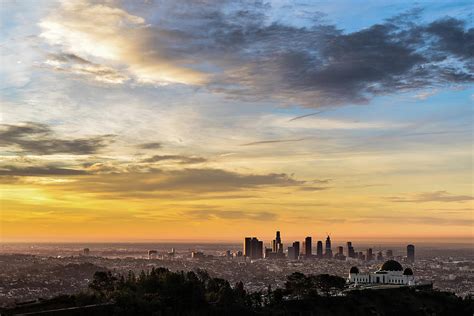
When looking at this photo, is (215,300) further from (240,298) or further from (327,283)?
(327,283)

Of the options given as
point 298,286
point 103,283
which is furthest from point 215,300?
point 298,286

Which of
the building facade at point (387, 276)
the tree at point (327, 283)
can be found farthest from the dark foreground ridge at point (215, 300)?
the building facade at point (387, 276)

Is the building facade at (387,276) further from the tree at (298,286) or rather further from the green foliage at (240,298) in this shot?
the tree at (298,286)

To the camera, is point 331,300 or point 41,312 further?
point 331,300

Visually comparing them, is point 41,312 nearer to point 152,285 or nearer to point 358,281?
point 152,285

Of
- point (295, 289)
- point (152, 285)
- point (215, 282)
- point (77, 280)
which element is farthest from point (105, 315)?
point (77, 280)

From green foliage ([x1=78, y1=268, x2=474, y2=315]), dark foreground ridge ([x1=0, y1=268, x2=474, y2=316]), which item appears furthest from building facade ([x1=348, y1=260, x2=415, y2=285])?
dark foreground ridge ([x1=0, y1=268, x2=474, y2=316])

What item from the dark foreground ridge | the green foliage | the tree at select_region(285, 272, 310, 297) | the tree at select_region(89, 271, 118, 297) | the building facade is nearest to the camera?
the dark foreground ridge

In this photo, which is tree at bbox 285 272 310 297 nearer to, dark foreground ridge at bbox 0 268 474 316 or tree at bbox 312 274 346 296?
dark foreground ridge at bbox 0 268 474 316
